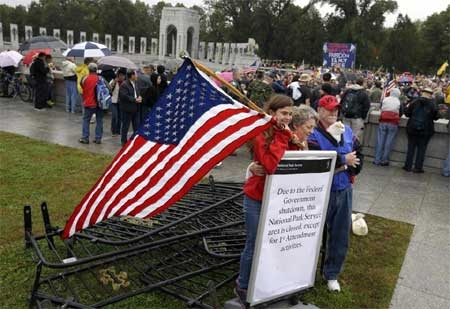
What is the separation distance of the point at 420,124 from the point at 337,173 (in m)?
6.70

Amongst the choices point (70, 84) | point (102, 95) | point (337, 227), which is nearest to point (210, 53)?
point (70, 84)

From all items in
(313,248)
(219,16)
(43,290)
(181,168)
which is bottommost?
(43,290)

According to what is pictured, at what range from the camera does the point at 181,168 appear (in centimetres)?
364

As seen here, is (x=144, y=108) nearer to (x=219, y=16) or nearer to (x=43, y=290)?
(x=43, y=290)

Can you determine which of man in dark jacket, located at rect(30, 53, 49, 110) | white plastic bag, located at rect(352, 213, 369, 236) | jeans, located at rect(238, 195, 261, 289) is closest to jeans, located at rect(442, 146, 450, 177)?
white plastic bag, located at rect(352, 213, 369, 236)

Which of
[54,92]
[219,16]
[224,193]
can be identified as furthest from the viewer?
[219,16]

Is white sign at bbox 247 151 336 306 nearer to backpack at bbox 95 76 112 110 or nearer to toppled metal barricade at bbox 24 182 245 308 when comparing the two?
toppled metal barricade at bbox 24 182 245 308

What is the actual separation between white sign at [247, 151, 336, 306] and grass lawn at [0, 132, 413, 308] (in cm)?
59

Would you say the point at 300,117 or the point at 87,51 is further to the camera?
the point at 87,51

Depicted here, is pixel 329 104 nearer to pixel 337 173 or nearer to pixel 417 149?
pixel 337 173

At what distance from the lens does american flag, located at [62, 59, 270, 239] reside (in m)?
3.57

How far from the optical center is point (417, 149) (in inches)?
415

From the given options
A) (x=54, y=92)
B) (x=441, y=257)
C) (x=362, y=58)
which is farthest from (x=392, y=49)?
(x=441, y=257)

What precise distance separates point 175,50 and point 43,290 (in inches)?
2755
